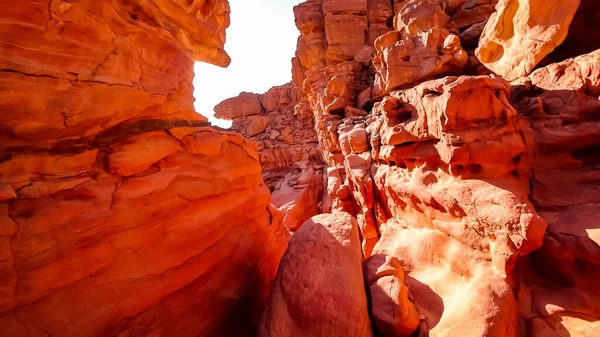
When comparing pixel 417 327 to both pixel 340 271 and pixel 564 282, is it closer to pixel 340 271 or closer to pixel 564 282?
pixel 340 271

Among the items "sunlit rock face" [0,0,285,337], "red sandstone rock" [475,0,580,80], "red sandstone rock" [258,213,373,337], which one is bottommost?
"red sandstone rock" [258,213,373,337]

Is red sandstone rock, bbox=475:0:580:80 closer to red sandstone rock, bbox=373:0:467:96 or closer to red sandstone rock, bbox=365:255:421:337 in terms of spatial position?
red sandstone rock, bbox=373:0:467:96

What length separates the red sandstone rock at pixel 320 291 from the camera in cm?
273

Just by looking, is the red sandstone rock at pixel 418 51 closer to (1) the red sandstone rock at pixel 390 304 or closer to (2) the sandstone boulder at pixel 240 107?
(1) the red sandstone rock at pixel 390 304

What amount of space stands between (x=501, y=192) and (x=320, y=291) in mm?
3403

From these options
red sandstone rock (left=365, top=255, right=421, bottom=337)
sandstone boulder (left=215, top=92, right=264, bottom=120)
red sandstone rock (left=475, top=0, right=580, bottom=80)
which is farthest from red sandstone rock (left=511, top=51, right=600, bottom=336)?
sandstone boulder (left=215, top=92, right=264, bottom=120)

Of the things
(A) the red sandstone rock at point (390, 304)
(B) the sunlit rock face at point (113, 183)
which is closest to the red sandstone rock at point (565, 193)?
(A) the red sandstone rock at point (390, 304)

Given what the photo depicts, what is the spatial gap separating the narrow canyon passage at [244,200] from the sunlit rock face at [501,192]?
27 millimetres

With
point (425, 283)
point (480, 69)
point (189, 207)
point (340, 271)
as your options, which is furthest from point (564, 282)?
point (480, 69)

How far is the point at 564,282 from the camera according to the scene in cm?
354

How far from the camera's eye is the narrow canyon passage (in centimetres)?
192

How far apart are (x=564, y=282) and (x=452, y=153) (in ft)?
7.96

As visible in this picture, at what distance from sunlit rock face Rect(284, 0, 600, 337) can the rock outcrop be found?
A: 7807mm

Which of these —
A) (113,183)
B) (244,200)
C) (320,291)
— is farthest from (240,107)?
(320,291)
